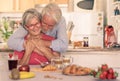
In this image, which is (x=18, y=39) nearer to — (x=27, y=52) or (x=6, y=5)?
(x=27, y=52)

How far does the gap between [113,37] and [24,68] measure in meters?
2.07

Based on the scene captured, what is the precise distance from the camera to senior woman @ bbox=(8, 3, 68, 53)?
2410 mm

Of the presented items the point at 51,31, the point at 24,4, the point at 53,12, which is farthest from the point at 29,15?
the point at 24,4

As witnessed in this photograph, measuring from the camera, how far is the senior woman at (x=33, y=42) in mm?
2416

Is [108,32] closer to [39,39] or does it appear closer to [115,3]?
[115,3]

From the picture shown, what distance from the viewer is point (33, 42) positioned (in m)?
2.57

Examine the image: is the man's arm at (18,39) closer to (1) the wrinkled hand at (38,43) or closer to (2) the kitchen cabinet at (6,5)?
(1) the wrinkled hand at (38,43)

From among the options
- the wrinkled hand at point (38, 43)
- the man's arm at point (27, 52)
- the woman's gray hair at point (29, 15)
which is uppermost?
the woman's gray hair at point (29, 15)

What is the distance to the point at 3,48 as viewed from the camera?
3506 millimetres

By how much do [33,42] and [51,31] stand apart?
20 centimetres

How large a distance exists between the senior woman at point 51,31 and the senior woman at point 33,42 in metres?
0.04

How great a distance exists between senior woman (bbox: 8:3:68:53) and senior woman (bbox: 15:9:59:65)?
38 millimetres

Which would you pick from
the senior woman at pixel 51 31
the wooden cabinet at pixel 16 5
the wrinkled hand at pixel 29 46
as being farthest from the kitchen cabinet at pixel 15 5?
the wrinkled hand at pixel 29 46

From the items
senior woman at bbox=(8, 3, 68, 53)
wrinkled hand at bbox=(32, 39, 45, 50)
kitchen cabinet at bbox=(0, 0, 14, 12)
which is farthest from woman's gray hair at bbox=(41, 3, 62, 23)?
kitchen cabinet at bbox=(0, 0, 14, 12)
